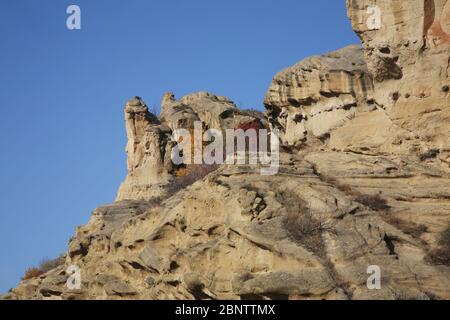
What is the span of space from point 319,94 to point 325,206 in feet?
35.3

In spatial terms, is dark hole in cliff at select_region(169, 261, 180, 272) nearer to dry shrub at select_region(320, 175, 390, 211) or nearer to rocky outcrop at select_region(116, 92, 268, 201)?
dry shrub at select_region(320, 175, 390, 211)

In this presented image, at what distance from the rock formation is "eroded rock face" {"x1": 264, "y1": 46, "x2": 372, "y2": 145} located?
6 centimetres

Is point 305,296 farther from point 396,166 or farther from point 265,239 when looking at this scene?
point 396,166

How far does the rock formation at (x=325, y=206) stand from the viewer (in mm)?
27141

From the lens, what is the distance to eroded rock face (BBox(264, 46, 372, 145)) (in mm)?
37906

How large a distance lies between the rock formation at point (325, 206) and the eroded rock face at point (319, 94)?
0.20ft

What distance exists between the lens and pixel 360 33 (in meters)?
36.9

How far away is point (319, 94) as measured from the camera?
39438 mm
